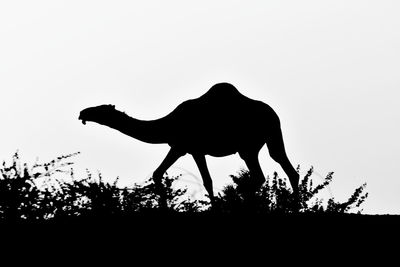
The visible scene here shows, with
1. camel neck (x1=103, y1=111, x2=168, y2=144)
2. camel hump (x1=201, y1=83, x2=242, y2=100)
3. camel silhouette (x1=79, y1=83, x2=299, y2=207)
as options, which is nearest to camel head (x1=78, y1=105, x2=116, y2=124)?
camel silhouette (x1=79, y1=83, x2=299, y2=207)

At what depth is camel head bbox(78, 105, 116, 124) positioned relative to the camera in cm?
1428

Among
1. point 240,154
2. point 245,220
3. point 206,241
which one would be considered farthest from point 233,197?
point 206,241

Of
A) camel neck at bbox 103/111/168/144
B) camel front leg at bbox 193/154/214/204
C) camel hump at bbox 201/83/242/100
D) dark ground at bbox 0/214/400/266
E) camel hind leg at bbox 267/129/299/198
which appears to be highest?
camel hump at bbox 201/83/242/100

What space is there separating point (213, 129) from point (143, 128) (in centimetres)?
148

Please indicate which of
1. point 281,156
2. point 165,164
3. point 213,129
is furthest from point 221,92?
point 165,164

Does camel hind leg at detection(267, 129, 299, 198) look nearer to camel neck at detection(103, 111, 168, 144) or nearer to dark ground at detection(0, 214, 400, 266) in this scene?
camel neck at detection(103, 111, 168, 144)

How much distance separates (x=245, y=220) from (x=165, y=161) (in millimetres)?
3780

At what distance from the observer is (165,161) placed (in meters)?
14.3

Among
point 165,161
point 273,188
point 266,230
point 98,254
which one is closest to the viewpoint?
point 98,254

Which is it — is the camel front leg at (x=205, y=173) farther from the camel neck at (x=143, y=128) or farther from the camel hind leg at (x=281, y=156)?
the camel hind leg at (x=281, y=156)

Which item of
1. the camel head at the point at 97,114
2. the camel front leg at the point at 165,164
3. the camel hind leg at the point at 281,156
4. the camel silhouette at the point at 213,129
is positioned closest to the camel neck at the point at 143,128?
the camel silhouette at the point at 213,129

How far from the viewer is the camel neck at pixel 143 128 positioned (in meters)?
14.8

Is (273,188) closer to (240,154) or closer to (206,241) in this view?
(240,154)

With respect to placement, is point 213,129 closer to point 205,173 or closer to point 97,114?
point 205,173
